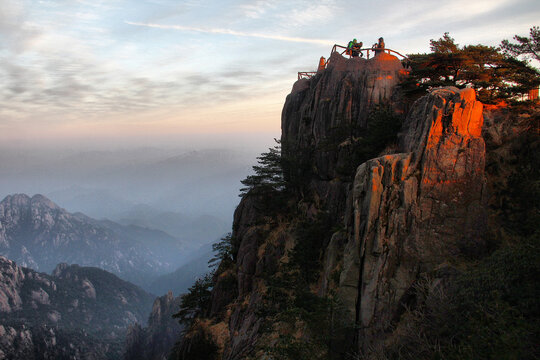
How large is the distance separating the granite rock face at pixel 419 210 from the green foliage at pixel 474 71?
5353mm

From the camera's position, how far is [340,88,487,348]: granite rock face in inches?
608

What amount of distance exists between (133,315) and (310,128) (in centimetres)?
19748

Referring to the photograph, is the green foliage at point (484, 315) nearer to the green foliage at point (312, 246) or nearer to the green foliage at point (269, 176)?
the green foliage at point (312, 246)

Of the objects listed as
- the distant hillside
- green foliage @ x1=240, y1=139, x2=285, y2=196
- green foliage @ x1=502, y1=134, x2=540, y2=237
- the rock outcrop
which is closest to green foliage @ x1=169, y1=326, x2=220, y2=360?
the rock outcrop

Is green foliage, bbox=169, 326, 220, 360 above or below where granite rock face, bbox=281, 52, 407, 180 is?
below

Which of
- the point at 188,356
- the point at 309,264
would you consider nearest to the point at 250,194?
the point at 309,264

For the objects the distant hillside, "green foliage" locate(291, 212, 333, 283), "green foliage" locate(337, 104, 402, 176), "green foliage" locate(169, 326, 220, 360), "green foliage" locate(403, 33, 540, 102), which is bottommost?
the distant hillside

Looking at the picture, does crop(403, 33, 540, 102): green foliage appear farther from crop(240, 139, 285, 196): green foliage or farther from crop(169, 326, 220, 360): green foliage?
crop(169, 326, 220, 360): green foliage

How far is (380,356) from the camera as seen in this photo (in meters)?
12.7

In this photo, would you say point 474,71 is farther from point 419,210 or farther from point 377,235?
point 377,235

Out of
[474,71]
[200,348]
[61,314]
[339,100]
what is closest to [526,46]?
[474,71]

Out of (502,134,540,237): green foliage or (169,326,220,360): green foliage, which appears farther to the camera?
(169,326,220,360): green foliage

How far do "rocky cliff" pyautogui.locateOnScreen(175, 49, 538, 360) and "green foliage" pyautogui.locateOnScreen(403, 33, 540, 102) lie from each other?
9.20 ft

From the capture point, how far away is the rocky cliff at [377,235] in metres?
15.3
